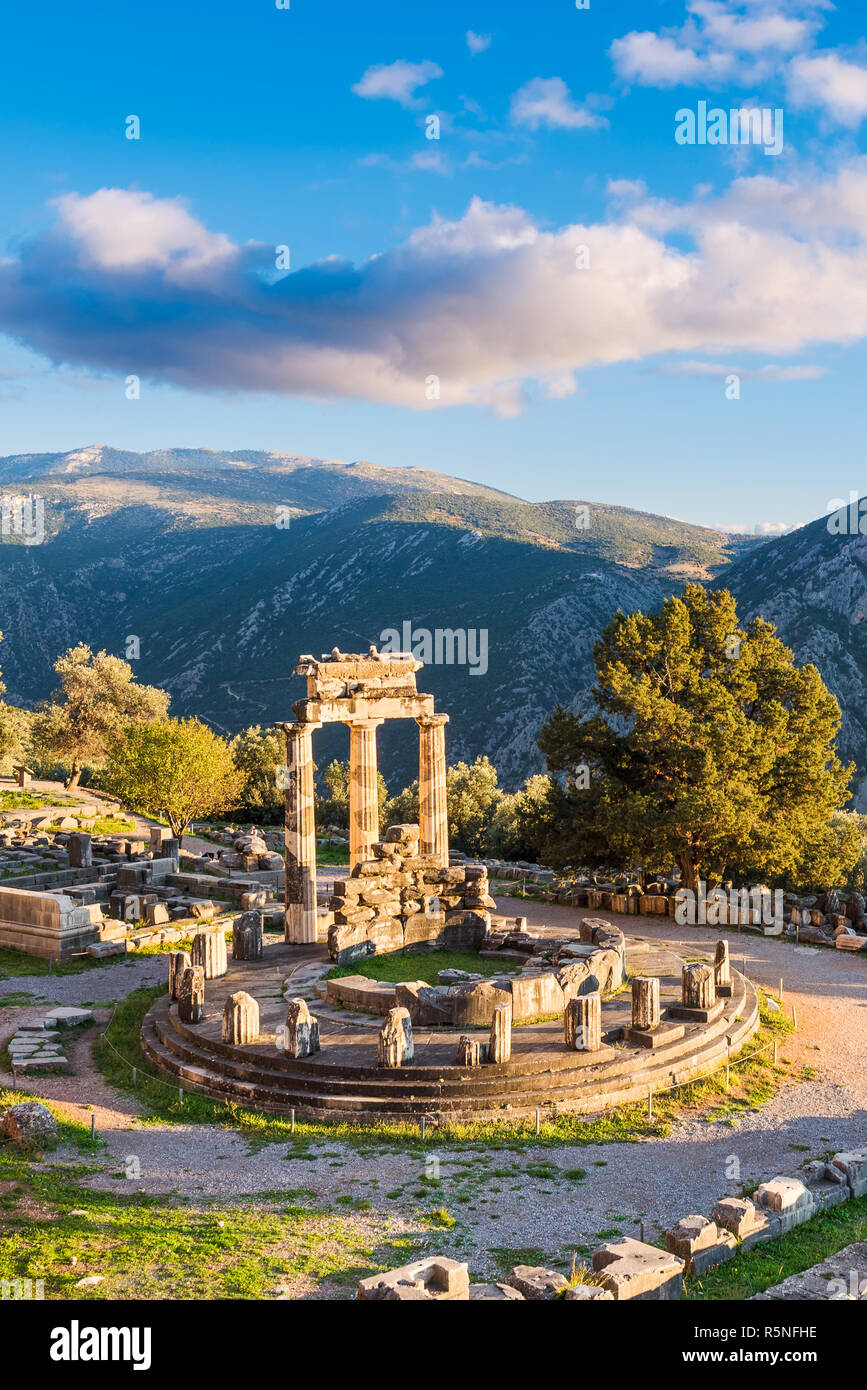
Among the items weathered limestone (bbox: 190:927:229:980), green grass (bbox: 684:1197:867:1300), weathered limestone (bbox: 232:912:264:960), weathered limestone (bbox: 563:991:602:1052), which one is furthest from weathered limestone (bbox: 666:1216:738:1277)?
weathered limestone (bbox: 232:912:264:960)

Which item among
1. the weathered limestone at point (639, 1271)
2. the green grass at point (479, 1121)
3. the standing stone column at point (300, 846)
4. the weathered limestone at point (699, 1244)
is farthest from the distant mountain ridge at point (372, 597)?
the weathered limestone at point (639, 1271)

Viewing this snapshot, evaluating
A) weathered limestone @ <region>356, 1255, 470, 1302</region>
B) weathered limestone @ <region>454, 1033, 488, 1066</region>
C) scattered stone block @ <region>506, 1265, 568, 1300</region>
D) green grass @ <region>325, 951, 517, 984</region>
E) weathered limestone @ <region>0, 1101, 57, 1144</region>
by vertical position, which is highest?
weathered limestone @ <region>356, 1255, 470, 1302</region>

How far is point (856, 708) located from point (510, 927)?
58014 mm

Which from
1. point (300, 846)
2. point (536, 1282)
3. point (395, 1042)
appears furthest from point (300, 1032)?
point (300, 846)

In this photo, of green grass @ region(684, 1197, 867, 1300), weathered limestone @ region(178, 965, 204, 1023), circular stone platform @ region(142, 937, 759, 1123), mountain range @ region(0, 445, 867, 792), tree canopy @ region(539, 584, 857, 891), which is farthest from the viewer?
mountain range @ region(0, 445, 867, 792)

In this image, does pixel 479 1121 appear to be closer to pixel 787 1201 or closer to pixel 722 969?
pixel 787 1201

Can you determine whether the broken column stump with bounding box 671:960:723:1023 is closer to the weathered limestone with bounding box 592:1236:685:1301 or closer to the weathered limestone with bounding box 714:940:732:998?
the weathered limestone with bounding box 714:940:732:998

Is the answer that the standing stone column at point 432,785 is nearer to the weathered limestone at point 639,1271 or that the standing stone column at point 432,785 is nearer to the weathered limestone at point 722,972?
the weathered limestone at point 722,972

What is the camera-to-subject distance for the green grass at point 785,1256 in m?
11.5

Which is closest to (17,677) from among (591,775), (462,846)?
(462,846)

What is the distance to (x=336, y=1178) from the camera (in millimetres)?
14859

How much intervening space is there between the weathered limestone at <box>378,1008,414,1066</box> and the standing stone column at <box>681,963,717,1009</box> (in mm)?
6519

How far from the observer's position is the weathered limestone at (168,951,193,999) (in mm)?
22673

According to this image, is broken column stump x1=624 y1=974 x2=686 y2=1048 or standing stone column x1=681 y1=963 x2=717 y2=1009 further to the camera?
standing stone column x1=681 y1=963 x2=717 y2=1009
